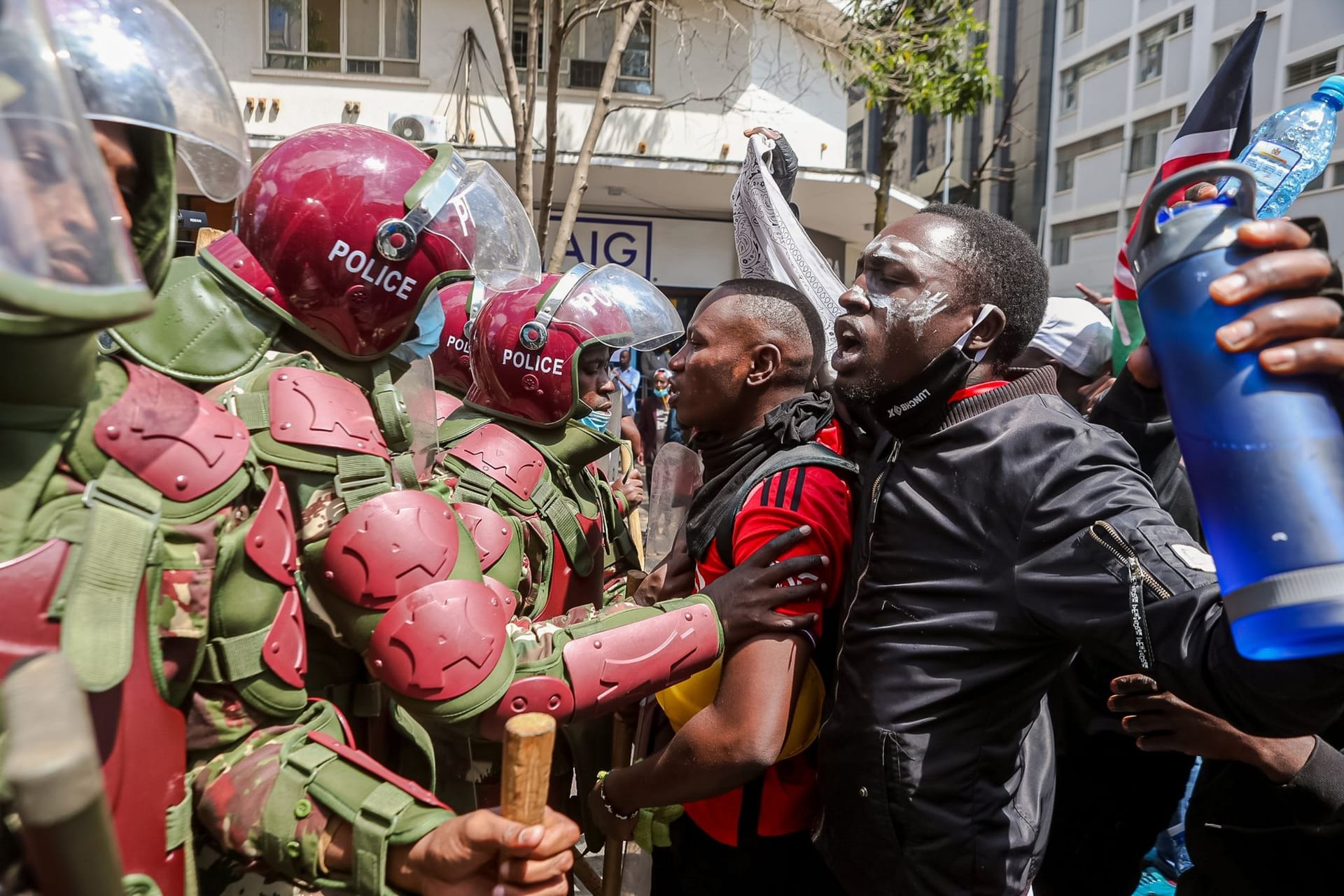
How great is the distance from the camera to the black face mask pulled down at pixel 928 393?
2.03m

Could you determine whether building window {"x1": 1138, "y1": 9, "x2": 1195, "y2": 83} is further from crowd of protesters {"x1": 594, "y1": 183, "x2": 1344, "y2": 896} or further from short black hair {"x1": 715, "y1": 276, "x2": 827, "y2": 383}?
crowd of protesters {"x1": 594, "y1": 183, "x2": 1344, "y2": 896}

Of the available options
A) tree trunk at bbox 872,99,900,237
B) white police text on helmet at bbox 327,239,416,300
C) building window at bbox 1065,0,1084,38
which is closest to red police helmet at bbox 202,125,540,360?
white police text on helmet at bbox 327,239,416,300

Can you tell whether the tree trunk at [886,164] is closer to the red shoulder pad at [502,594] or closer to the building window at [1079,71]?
the red shoulder pad at [502,594]

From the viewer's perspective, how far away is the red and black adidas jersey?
2.33 meters

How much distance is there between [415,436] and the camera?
2.81 metres

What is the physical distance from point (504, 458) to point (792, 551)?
5.03 feet

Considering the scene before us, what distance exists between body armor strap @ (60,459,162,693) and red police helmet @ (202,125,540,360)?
2.41 ft

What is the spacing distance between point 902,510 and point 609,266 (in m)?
2.36

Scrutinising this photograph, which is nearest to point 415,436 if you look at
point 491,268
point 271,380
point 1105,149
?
point 491,268

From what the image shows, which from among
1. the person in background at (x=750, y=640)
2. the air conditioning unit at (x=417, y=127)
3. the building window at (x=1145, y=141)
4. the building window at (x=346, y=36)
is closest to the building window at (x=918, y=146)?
the building window at (x=1145, y=141)

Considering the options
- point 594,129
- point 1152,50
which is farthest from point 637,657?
point 1152,50

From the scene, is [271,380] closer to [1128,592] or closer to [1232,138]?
[1128,592]

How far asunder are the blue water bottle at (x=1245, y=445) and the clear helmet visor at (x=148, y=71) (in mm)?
1358

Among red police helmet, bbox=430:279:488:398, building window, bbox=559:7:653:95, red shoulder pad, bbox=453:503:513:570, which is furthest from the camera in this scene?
building window, bbox=559:7:653:95
